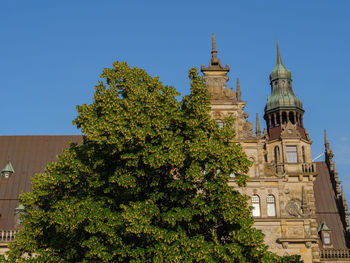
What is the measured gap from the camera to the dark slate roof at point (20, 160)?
38.2 metres

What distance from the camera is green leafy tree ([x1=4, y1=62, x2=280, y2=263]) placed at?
19344 mm

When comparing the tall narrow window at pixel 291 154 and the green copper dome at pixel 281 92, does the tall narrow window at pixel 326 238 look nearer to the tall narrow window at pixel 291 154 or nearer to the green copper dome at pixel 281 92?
the tall narrow window at pixel 291 154

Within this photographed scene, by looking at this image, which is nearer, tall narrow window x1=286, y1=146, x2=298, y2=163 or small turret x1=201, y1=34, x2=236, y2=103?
small turret x1=201, y1=34, x2=236, y2=103

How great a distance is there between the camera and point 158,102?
20719mm

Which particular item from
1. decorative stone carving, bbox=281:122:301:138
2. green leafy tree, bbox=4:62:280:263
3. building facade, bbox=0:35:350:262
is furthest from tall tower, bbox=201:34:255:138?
green leafy tree, bbox=4:62:280:263

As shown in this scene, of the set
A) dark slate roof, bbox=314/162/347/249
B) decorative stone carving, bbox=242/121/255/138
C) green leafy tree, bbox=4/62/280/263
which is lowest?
green leafy tree, bbox=4/62/280/263

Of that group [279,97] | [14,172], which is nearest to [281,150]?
[279,97]

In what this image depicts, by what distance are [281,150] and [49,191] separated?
2447cm

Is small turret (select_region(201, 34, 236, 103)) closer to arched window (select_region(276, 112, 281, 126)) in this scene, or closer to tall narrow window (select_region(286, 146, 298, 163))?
tall narrow window (select_region(286, 146, 298, 163))

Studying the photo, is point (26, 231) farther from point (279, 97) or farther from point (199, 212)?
point (279, 97)

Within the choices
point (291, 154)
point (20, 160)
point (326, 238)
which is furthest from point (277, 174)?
point (20, 160)

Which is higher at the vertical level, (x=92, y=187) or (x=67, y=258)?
(x=92, y=187)

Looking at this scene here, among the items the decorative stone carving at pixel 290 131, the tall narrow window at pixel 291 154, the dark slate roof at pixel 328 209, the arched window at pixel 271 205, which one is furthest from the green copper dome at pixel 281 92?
the arched window at pixel 271 205

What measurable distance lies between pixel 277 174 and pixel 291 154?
7.13 meters
